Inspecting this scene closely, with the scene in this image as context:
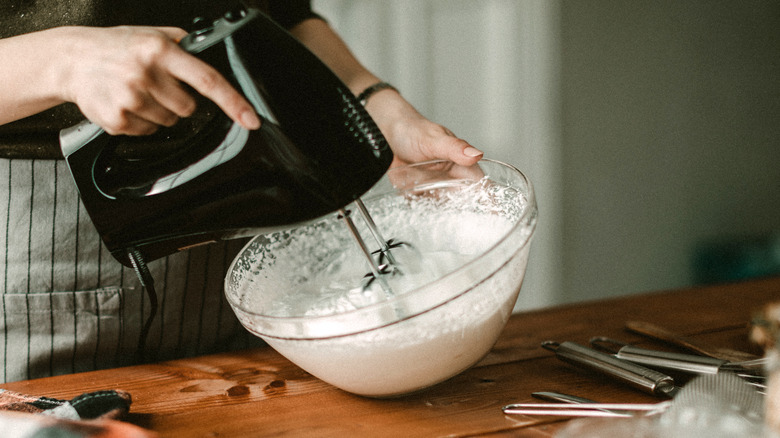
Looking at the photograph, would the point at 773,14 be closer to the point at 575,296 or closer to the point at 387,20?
the point at 575,296

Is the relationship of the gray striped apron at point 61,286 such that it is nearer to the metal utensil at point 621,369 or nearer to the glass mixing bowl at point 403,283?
the glass mixing bowl at point 403,283

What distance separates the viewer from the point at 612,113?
2.44 m

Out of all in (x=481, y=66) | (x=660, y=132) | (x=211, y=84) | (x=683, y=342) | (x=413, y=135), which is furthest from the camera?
(x=660, y=132)

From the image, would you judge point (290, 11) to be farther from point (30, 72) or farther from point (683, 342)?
point (683, 342)

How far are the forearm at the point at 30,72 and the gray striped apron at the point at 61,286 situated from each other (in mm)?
182

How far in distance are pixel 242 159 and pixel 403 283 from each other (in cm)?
21

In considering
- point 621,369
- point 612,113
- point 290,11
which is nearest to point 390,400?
point 621,369

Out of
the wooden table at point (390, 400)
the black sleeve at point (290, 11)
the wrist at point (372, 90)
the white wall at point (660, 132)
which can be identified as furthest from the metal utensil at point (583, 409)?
the white wall at point (660, 132)

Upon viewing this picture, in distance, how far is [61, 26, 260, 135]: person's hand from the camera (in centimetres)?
50

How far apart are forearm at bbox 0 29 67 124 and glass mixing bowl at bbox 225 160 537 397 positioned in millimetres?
261

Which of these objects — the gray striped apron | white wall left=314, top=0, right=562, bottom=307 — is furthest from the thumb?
white wall left=314, top=0, right=562, bottom=307

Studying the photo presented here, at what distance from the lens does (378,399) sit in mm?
608

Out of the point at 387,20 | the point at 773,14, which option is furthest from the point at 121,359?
the point at 773,14

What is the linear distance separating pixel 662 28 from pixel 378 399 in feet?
7.78
